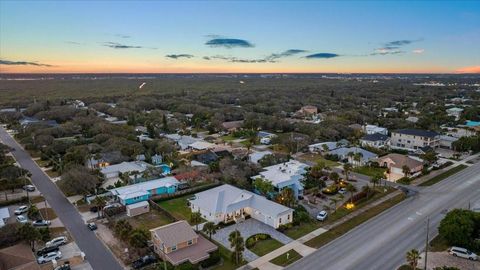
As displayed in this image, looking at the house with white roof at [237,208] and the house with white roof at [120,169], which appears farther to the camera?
the house with white roof at [120,169]

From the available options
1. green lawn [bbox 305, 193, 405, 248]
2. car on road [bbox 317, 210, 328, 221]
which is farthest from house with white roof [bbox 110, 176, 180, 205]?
green lawn [bbox 305, 193, 405, 248]

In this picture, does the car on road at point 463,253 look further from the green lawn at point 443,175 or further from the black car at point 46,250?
the black car at point 46,250

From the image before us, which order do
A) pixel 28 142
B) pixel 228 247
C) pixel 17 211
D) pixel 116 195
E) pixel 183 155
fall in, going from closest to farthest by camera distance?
pixel 228 247
pixel 17 211
pixel 116 195
pixel 183 155
pixel 28 142

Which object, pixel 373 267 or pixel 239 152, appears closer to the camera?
pixel 373 267

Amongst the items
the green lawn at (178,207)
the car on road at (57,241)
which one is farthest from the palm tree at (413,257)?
the car on road at (57,241)

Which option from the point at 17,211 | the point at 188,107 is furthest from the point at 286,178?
the point at 188,107

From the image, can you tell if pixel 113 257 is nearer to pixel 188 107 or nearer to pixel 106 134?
pixel 106 134
